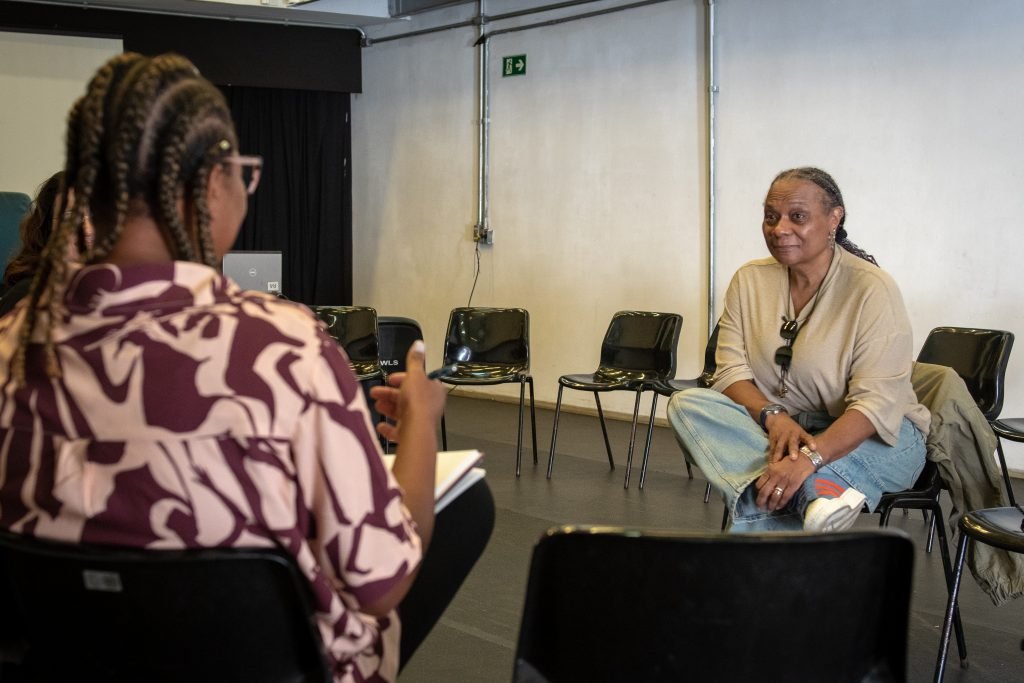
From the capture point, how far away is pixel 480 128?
26.2ft

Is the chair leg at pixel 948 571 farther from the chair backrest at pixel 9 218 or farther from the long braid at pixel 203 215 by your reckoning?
the chair backrest at pixel 9 218

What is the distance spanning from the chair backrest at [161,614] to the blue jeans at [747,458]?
148 cm

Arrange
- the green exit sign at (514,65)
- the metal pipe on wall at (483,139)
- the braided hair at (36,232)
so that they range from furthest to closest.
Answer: the metal pipe on wall at (483,139) < the green exit sign at (514,65) < the braided hair at (36,232)

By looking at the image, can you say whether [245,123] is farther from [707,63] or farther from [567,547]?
[567,547]

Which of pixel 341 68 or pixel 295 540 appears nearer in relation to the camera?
pixel 295 540

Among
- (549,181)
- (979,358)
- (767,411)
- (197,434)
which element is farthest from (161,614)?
(549,181)

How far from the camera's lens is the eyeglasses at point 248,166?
51.9 inches

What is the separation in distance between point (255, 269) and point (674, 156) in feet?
8.96

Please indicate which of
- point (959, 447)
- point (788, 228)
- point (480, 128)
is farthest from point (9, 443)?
point (480, 128)

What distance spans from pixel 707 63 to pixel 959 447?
4.28 m

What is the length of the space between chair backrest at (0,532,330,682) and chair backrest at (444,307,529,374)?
430cm

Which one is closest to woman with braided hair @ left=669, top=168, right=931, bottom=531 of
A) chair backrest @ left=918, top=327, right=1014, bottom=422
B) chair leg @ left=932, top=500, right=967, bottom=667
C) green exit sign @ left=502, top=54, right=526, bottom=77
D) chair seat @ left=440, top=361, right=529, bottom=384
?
chair leg @ left=932, top=500, right=967, bottom=667

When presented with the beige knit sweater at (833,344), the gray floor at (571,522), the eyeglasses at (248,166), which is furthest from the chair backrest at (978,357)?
the eyeglasses at (248,166)

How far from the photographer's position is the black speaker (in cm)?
595
